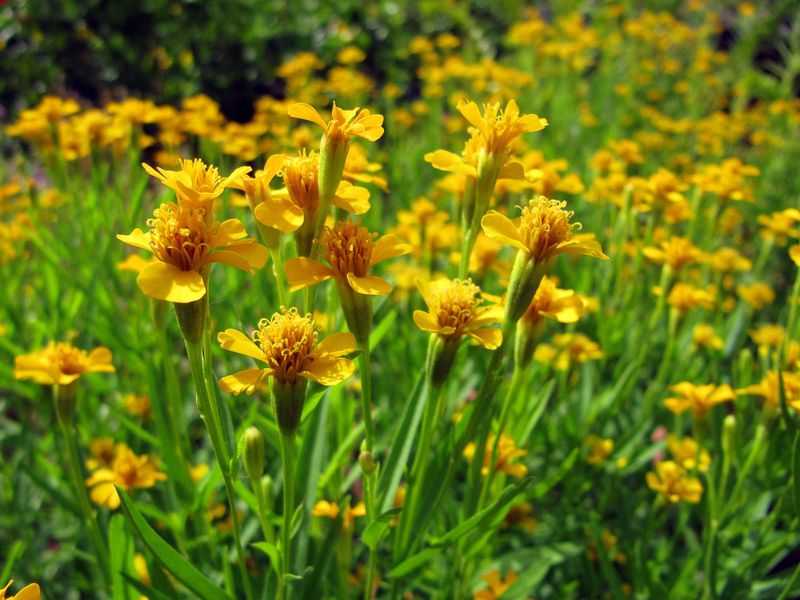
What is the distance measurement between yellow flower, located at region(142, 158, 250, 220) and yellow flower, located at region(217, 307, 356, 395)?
0.16 meters

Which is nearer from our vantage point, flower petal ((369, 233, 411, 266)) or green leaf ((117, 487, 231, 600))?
green leaf ((117, 487, 231, 600))

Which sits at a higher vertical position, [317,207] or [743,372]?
[317,207]

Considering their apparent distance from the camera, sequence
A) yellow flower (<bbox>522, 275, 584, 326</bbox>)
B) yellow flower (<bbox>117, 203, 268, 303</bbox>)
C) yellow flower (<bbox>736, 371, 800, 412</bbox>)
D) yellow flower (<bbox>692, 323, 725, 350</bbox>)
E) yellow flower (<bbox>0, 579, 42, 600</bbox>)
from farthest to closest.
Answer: yellow flower (<bbox>692, 323, 725, 350</bbox>) < yellow flower (<bbox>736, 371, 800, 412</bbox>) < yellow flower (<bbox>522, 275, 584, 326</bbox>) < yellow flower (<bbox>117, 203, 268, 303</bbox>) < yellow flower (<bbox>0, 579, 42, 600</bbox>)

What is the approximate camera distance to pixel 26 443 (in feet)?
5.77

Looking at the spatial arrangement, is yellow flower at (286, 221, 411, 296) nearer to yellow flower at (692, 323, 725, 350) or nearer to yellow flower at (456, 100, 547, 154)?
yellow flower at (456, 100, 547, 154)

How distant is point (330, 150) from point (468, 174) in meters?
0.26

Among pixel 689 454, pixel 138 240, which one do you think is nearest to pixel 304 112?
pixel 138 240

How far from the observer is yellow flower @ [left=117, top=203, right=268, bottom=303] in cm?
78

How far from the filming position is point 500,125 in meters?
1.01

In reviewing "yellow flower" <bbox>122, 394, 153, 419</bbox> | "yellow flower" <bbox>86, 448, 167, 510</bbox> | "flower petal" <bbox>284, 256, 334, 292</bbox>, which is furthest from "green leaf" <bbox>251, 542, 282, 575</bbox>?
"yellow flower" <bbox>122, 394, 153, 419</bbox>

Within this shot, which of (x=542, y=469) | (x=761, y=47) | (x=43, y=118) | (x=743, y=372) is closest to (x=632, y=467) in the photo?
(x=542, y=469)

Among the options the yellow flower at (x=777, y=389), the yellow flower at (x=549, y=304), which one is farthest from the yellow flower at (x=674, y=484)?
the yellow flower at (x=549, y=304)

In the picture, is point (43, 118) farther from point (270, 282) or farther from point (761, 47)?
point (761, 47)

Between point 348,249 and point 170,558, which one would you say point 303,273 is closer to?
point 348,249
